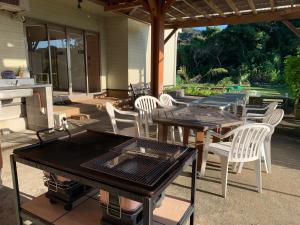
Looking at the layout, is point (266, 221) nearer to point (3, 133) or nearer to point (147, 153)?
point (147, 153)

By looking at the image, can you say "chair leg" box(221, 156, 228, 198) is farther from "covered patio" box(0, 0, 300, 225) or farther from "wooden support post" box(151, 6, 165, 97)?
"wooden support post" box(151, 6, 165, 97)

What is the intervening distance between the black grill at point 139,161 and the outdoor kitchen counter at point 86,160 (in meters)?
0.04

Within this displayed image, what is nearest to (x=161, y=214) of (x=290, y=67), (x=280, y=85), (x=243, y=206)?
(x=243, y=206)

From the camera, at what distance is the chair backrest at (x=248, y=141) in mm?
2332

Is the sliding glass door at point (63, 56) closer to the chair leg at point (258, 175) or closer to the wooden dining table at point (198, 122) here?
the wooden dining table at point (198, 122)

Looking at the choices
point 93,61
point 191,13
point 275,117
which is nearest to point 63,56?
point 93,61

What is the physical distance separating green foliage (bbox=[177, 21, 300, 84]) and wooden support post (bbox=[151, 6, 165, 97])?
11.7 metres

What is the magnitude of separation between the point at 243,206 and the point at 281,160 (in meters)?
1.57

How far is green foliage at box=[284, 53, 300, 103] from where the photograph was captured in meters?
5.87

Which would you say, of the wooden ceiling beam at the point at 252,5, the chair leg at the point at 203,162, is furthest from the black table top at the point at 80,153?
the wooden ceiling beam at the point at 252,5

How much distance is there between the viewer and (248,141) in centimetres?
239

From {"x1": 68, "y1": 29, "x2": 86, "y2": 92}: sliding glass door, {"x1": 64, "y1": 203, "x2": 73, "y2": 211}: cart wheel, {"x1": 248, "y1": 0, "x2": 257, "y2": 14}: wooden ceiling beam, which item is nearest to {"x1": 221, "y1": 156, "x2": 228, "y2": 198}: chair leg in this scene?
{"x1": 64, "y1": 203, "x2": 73, "y2": 211}: cart wheel

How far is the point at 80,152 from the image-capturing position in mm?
1479

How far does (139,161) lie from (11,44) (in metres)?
4.83
